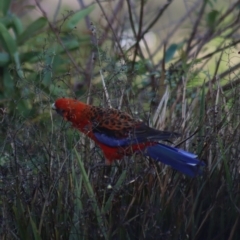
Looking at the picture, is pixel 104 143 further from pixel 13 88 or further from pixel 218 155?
pixel 13 88

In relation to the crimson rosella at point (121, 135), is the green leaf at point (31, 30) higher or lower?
higher

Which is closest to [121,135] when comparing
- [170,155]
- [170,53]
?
[170,155]

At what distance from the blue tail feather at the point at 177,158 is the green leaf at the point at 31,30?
1838 mm

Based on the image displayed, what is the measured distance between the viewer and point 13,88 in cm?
500

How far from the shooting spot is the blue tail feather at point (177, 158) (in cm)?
341

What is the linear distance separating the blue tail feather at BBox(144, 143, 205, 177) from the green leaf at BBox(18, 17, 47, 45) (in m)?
1.84

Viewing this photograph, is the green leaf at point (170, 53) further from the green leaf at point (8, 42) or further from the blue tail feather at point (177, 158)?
the blue tail feather at point (177, 158)

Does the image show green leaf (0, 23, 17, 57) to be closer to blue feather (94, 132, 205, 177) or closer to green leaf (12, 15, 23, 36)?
green leaf (12, 15, 23, 36)

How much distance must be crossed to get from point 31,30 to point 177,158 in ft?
6.93

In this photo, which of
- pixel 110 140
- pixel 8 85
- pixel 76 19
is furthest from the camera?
pixel 76 19

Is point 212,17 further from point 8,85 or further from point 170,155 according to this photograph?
point 170,155

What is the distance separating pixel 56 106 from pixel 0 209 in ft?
2.04

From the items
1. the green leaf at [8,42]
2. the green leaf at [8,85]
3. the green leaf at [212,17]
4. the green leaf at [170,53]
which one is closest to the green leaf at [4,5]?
the green leaf at [8,42]

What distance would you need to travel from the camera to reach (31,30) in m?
5.26
